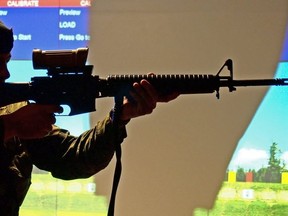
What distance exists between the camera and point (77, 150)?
3.75ft

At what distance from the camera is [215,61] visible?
1646 mm

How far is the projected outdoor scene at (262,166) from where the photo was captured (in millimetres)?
1590

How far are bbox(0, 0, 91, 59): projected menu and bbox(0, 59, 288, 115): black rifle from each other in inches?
26.8

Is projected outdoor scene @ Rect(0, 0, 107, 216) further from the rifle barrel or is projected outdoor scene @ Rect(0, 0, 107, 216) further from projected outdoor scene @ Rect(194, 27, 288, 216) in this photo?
the rifle barrel

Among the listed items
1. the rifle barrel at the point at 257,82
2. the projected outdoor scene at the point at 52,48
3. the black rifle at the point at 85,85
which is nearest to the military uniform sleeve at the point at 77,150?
the black rifle at the point at 85,85

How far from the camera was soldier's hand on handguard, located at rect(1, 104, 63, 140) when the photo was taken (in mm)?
1013

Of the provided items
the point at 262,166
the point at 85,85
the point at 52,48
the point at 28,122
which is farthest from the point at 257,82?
the point at 52,48

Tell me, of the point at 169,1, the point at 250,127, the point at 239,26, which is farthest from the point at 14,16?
the point at 250,127

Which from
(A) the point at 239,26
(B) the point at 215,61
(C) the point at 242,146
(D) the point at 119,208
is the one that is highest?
(A) the point at 239,26

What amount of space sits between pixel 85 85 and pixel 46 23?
756 mm

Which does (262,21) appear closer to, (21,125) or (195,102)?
(195,102)

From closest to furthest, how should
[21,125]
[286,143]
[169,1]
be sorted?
[21,125] < [286,143] < [169,1]

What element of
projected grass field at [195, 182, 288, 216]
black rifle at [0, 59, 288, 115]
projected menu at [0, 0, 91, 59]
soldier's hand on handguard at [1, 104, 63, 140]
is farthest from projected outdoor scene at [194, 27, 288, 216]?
soldier's hand on handguard at [1, 104, 63, 140]

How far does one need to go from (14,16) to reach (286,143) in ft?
3.40
